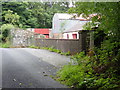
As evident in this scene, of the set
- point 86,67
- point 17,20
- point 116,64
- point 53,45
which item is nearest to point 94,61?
point 86,67

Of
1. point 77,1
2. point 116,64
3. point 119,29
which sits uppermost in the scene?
point 77,1

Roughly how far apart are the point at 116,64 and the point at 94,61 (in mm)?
1199

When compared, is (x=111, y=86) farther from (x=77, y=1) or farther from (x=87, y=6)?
(x=77, y=1)

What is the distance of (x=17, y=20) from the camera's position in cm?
2077

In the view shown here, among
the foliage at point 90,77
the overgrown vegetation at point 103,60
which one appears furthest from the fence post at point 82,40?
the overgrown vegetation at point 103,60

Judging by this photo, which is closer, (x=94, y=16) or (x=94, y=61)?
(x=94, y=16)

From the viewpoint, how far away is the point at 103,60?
18.0 feet

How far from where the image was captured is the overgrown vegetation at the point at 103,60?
165 inches

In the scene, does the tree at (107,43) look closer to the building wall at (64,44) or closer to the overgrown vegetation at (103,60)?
the overgrown vegetation at (103,60)

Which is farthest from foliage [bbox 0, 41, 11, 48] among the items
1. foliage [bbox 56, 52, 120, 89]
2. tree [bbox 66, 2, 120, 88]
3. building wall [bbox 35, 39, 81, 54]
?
tree [bbox 66, 2, 120, 88]

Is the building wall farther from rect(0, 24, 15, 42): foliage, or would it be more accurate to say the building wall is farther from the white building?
rect(0, 24, 15, 42): foliage

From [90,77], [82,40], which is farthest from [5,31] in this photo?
[90,77]

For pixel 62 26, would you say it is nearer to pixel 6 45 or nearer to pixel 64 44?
pixel 6 45

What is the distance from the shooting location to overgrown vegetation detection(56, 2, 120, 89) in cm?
419
